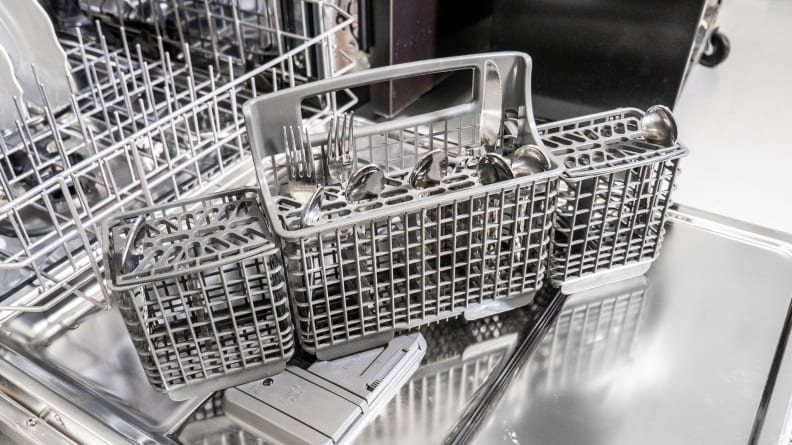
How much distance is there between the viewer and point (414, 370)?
0.63 metres

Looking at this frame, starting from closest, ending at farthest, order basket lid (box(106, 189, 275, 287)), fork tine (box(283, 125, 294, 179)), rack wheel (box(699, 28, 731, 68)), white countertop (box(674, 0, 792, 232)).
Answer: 1. basket lid (box(106, 189, 275, 287))
2. fork tine (box(283, 125, 294, 179))
3. white countertop (box(674, 0, 792, 232))
4. rack wheel (box(699, 28, 731, 68))

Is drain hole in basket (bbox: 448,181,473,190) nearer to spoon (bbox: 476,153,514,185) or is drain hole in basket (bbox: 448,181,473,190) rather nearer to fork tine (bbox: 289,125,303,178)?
spoon (bbox: 476,153,514,185)

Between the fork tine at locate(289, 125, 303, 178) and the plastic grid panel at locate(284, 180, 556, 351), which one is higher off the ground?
the fork tine at locate(289, 125, 303, 178)

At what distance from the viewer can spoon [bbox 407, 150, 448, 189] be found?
60cm

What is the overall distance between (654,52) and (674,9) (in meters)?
0.07

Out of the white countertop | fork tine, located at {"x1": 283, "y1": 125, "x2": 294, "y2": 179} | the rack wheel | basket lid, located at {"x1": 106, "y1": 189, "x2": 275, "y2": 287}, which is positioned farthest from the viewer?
the rack wheel

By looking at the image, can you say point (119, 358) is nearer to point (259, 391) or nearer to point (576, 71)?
point (259, 391)

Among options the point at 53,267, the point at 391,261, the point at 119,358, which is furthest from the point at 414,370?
the point at 53,267

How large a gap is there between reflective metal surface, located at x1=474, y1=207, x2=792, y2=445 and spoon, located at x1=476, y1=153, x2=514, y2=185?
7.1 inches

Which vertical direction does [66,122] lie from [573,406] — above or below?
above

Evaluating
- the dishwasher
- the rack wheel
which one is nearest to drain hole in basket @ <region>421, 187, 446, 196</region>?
the dishwasher

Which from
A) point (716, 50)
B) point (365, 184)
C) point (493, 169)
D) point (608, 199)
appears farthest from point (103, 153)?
point (716, 50)

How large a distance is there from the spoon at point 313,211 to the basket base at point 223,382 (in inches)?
5.7

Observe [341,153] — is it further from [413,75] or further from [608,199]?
[608,199]
